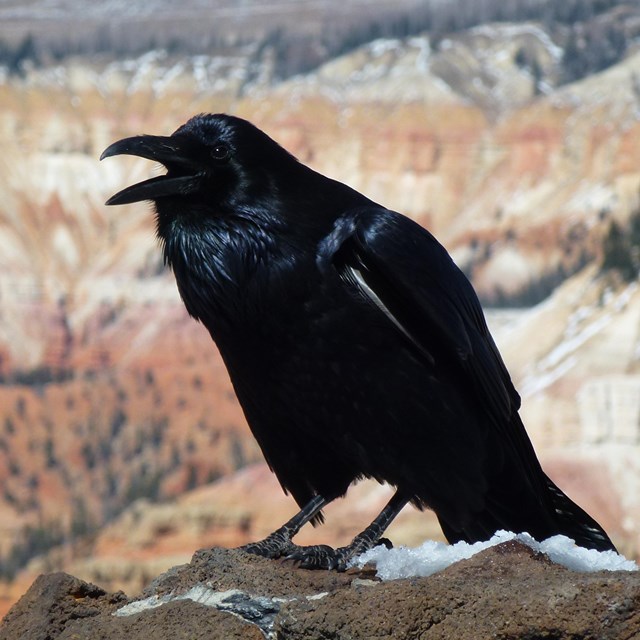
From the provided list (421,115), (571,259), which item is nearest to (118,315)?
(421,115)

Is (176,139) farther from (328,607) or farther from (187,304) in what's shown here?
(328,607)

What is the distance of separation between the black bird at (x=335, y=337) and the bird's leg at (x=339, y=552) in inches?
0.6

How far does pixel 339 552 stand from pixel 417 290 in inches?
47.5

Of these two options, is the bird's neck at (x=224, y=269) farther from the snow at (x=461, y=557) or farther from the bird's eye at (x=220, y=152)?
the snow at (x=461, y=557)

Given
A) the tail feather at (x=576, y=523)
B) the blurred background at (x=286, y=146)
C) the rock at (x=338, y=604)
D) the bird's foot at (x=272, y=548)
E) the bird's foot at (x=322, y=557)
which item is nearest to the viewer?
the rock at (x=338, y=604)

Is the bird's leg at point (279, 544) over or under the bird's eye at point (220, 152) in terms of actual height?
under

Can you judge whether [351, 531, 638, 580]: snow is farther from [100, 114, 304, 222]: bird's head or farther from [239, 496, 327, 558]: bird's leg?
[100, 114, 304, 222]: bird's head

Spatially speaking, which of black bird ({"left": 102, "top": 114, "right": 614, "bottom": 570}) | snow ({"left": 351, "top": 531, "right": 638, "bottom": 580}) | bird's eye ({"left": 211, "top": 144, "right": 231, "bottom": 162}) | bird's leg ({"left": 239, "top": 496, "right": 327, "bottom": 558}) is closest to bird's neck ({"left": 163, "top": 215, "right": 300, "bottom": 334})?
black bird ({"left": 102, "top": 114, "right": 614, "bottom": 570})

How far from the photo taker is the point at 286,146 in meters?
100

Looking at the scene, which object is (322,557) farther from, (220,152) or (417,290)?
(220,152)

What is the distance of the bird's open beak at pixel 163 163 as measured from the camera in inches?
211

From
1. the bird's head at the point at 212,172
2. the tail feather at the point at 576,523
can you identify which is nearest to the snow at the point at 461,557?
the tail feather at the point at 576,523

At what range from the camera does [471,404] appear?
558 cm

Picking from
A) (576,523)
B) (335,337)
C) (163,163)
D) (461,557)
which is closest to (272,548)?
(461,557)
